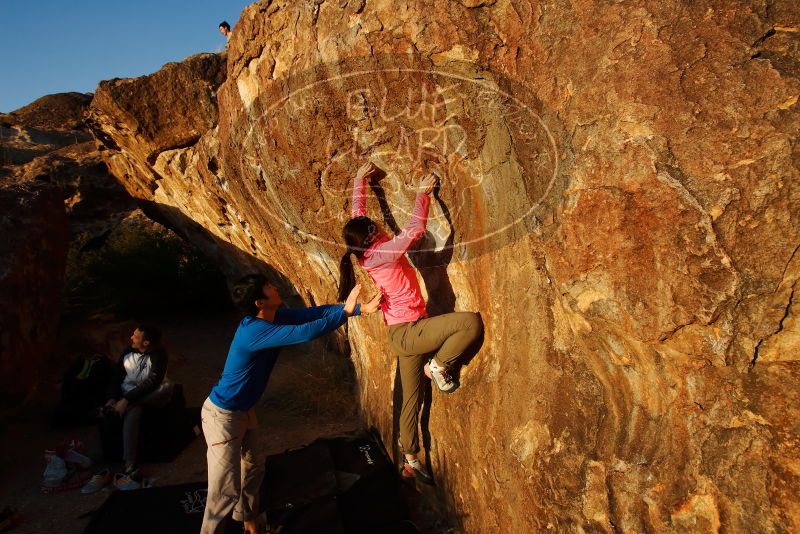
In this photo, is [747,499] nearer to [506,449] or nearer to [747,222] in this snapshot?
[747,222]

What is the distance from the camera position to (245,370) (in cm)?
279

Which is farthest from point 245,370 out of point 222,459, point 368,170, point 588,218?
point 588,218

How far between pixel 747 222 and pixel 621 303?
0.46 m

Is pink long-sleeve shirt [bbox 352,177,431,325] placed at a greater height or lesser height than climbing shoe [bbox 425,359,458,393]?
greater

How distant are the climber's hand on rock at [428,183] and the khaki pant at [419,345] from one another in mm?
678

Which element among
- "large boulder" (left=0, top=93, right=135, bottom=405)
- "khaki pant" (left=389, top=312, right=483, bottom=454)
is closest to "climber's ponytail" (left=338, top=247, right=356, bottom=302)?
"khaki pant" (left=389, top=312, right=483, bottom=454)

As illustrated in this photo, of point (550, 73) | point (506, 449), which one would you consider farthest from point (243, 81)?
point (506, 449)

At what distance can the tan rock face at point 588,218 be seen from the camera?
162cm

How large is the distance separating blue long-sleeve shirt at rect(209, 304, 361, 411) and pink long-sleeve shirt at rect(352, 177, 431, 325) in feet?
0.80

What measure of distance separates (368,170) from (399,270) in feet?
2.27

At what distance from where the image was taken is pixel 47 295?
5867 mm

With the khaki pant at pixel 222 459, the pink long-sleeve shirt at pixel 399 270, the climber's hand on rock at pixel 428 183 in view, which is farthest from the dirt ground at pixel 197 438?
the climber's hand on rock at pixel 428 183

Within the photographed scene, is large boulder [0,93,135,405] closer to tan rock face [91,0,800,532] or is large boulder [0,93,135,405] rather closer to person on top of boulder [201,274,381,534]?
person on top of boulder [201,274,381,534]

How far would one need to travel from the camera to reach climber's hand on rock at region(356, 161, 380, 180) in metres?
3.19
